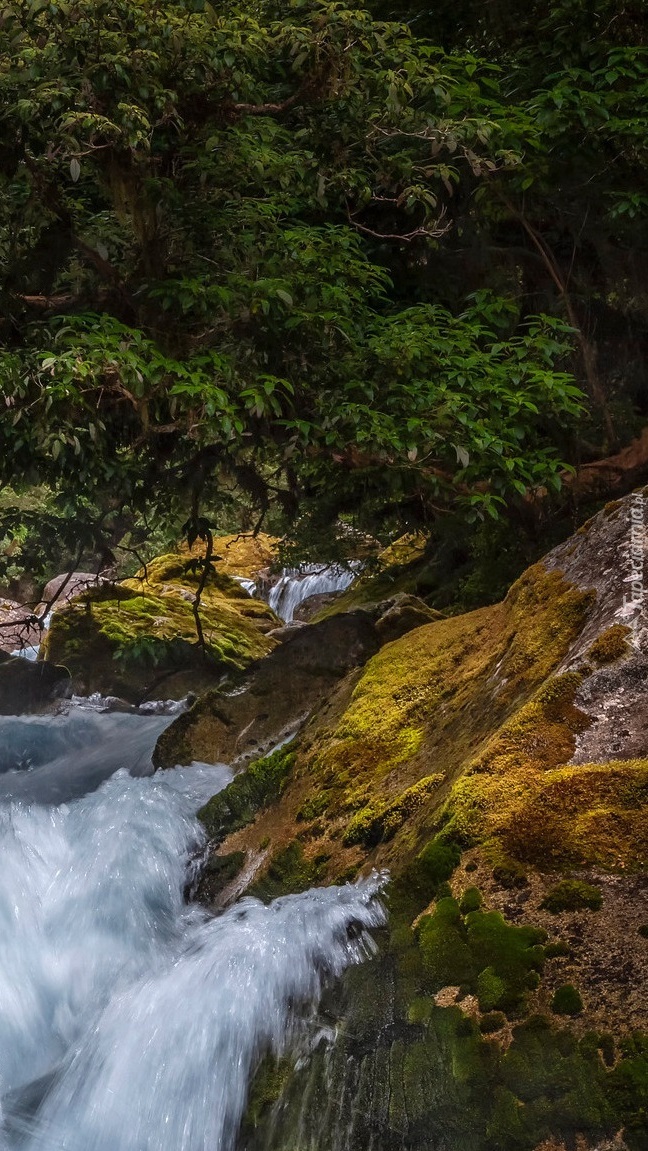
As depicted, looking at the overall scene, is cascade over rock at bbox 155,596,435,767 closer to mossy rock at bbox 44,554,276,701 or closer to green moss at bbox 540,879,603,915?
mossy rock at bbox 44,554,276,701

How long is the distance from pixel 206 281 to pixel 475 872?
3.98m

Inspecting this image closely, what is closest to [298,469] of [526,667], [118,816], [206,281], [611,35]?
[206,281]

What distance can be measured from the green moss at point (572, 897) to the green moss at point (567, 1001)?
0.76 ft

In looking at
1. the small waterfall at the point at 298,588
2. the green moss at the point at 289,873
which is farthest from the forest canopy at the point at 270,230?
the small waterfall at the point at 298,588

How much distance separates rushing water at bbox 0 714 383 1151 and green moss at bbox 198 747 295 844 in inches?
5.3

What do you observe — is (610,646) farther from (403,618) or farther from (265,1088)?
(403,618)

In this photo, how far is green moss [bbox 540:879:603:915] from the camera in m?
2.82

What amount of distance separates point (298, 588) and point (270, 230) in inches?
349

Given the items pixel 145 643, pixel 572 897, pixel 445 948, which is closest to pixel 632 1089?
pixel 572 897

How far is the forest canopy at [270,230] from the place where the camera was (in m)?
5.15

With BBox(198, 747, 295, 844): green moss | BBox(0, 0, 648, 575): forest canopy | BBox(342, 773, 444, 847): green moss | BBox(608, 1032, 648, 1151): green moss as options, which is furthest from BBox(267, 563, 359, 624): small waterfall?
BBox(608, 1032, 648, 1151): green moss

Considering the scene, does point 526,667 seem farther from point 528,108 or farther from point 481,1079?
point 528,108

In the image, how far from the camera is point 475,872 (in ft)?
10.1

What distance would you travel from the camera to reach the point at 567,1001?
8.64 ft
